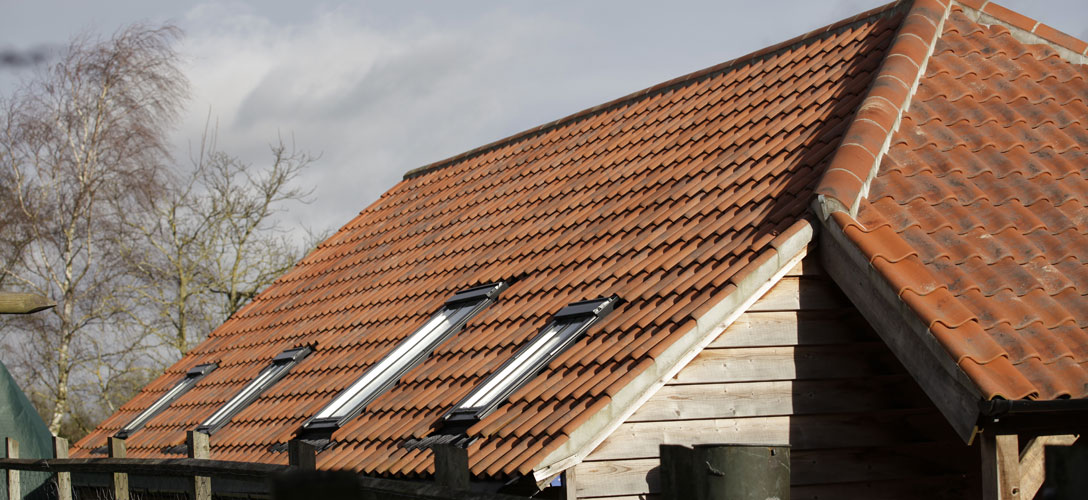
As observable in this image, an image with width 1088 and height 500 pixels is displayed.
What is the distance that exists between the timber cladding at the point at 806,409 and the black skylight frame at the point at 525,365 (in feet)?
3.58

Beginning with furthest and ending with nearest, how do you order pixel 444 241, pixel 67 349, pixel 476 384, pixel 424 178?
pixel 67 349 → pixel 424 178 → pixel 444 241 → pixel 476 384

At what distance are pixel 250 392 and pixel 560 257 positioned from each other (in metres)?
4.19

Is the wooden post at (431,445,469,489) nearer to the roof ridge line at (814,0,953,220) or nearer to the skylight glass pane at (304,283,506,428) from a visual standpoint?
the roof ridge line at (814,0,953,220)

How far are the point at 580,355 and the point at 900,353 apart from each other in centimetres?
221

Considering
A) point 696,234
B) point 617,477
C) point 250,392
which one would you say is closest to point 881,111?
point 696,234

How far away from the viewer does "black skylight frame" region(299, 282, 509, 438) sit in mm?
10094

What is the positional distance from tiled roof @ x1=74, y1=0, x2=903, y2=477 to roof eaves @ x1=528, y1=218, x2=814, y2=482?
5 cm

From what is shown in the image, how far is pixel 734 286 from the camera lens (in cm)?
765

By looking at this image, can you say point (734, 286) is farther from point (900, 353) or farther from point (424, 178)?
point (424, 178)

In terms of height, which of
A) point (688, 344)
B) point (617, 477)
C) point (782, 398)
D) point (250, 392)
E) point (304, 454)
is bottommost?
point (617, 477)

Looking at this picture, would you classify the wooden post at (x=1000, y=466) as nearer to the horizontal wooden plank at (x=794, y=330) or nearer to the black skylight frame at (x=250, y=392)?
the horizontal wooden plank at (x=794, y=330)

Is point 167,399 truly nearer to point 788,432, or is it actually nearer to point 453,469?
point 788,432

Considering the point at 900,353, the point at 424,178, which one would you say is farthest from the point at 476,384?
the point at 424,178

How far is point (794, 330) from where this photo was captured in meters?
7.92
